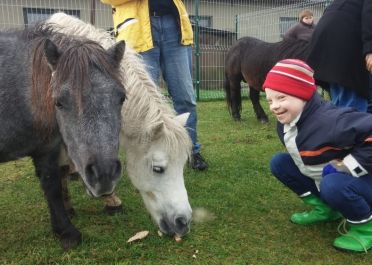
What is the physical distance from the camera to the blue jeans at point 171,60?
3.59m

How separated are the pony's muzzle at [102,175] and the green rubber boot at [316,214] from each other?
157 cm

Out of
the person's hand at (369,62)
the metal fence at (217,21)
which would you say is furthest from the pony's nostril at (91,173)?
the metal fence at (217,21)

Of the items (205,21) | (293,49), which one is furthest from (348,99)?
(205,21)

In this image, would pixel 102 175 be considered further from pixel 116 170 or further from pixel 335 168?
pixel 335 168

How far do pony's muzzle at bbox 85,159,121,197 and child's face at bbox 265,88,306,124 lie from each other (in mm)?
1090

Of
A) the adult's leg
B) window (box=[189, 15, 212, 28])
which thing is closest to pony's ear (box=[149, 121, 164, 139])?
the adult's leg

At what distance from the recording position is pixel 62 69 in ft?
6.88

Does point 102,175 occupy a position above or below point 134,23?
below

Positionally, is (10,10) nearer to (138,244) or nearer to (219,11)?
(219,11)

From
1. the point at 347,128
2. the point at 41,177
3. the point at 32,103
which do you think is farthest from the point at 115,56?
the point at 347,128

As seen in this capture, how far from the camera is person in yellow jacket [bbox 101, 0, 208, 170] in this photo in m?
3.40

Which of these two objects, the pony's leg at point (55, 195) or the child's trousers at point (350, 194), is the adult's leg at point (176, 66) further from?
the child's trousers at point (350, 194)

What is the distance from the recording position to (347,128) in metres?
2.31

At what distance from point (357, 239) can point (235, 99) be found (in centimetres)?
533
